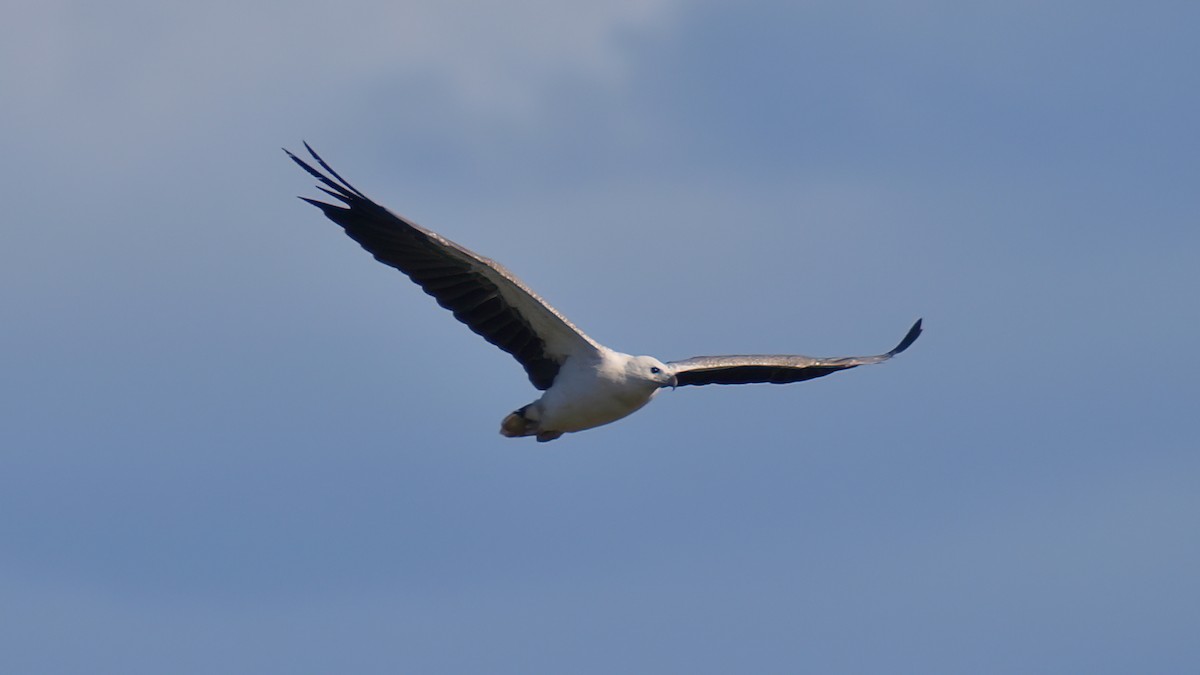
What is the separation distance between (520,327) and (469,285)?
712 millimetres

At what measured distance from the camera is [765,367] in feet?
71.5

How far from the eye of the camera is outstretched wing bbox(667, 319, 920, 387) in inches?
831

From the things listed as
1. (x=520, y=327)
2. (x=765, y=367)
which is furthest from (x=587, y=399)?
(x=765, y=367)

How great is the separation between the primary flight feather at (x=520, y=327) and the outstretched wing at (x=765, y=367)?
104 centimetres

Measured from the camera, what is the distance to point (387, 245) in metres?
19.3

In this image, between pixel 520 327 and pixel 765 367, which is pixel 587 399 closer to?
pixel 520 327

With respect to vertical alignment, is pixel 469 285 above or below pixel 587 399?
above

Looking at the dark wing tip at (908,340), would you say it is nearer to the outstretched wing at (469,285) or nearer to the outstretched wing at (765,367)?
the outstretched wing at (765,367)

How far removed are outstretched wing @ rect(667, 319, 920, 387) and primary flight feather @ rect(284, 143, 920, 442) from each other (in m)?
1.04

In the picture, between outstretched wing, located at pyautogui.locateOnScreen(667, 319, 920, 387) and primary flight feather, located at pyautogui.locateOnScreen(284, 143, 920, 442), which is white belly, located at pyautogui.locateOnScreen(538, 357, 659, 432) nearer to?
primary flight feather, located at pyautogui.locateOnScreen(284, 143, 920, 442)

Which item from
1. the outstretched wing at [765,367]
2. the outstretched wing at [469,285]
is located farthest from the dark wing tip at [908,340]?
the outstretched wing at [469,285]

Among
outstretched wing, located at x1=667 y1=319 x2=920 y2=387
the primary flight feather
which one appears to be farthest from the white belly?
outstretched wing, located at x1=667 y1=319 x2=920 y2=387

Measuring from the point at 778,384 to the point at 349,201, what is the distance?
5.79 meters

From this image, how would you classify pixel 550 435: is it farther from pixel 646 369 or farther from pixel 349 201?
pixel 349 201
